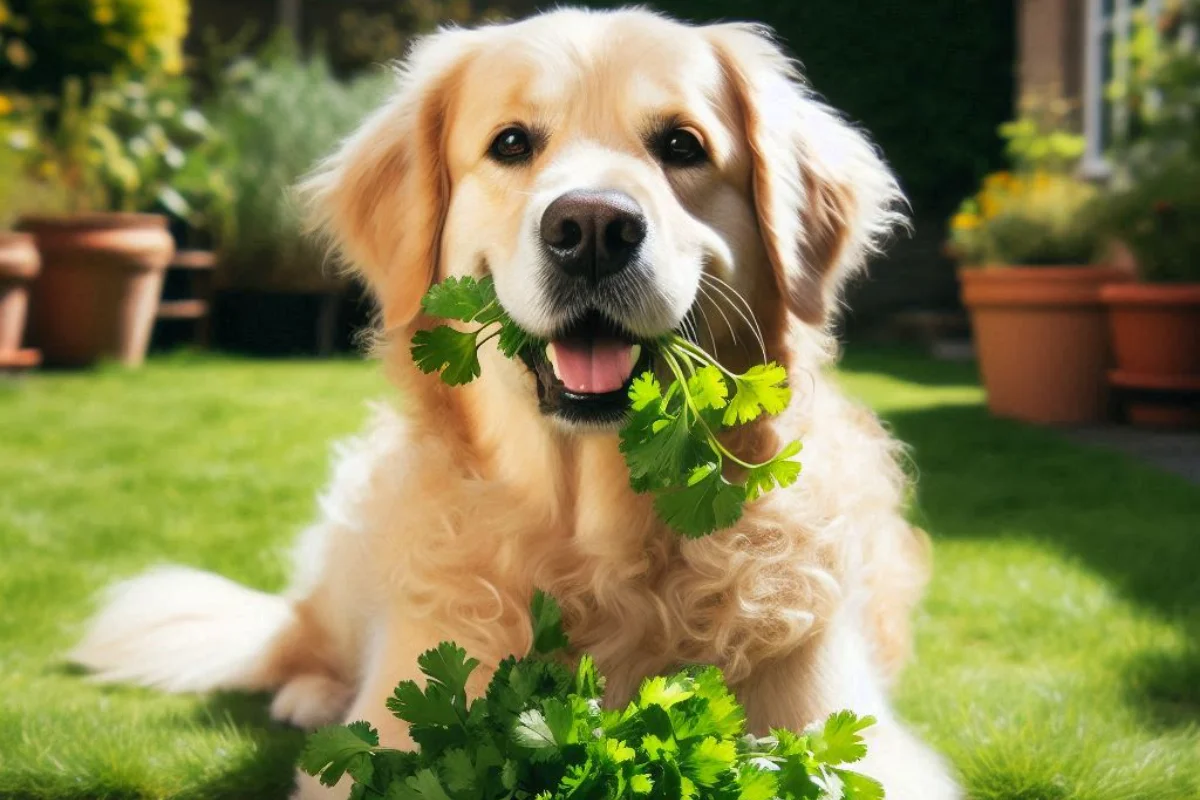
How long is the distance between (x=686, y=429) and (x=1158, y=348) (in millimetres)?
4867

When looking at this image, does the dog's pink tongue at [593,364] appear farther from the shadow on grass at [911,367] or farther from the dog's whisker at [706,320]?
the shadow on grass at [911,367]

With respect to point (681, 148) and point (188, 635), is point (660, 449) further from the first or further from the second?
point (188, 635)

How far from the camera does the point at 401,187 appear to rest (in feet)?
7.80

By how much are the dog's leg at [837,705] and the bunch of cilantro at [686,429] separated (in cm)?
38

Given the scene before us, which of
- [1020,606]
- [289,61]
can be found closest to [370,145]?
[1020,606]

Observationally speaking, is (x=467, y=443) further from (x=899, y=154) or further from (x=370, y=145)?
(x=899, y=154)

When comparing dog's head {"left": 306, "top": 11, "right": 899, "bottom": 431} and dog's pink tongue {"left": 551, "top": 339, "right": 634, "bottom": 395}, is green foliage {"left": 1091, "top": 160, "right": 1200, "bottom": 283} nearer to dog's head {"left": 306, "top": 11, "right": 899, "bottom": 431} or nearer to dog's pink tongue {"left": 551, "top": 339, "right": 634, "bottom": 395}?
dog's head {"left": 306, "top": 11, "right": 899, "bottom": 431}

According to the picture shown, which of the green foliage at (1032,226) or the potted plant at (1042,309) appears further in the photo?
the green foliage at (1032,226)

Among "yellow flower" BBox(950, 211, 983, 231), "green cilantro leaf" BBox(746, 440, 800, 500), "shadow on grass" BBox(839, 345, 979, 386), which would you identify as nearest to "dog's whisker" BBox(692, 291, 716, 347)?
"green cilantro leaf" BBox(746, 440, 800, 500)

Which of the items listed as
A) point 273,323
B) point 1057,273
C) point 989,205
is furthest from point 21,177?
point 1057,273

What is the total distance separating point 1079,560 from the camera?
3.92 metres

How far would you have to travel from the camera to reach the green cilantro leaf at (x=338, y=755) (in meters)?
1.75

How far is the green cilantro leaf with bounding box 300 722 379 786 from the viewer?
175 centimetres

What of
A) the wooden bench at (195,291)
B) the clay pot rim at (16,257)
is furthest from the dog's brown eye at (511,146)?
the wooden bench at (195,291)
